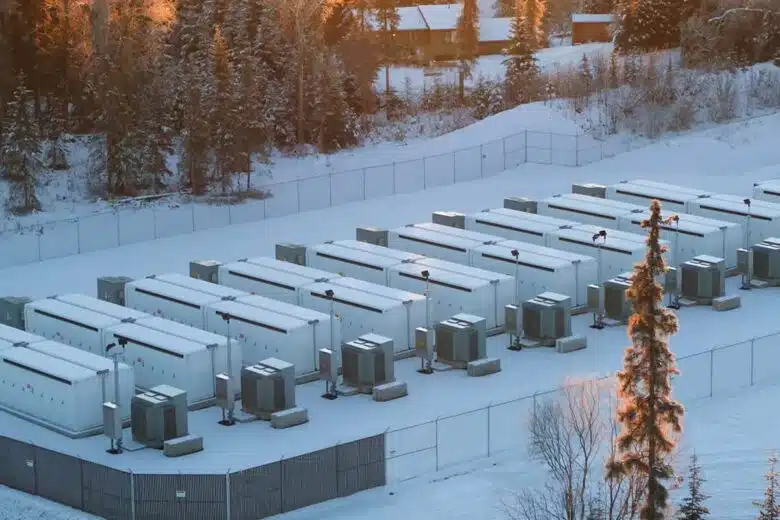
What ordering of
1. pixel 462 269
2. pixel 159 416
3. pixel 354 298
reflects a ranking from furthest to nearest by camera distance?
pixel 462 269
pixel 354 298
pixel 159 416

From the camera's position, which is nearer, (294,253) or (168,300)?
(168,300)

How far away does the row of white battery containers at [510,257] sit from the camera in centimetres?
4550

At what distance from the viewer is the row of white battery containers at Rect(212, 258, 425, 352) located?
4147 centimetres

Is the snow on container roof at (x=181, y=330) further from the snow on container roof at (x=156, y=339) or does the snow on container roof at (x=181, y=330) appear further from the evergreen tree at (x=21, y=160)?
the evergreen tree at (x=21, y=160)

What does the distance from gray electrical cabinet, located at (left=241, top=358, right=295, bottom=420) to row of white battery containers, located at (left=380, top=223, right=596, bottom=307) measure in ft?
35.4

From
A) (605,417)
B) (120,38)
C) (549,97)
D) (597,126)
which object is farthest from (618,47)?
(605,417)

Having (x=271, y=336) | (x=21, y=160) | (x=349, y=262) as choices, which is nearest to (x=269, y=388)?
(x=271, y=336)

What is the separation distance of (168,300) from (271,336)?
4.80m

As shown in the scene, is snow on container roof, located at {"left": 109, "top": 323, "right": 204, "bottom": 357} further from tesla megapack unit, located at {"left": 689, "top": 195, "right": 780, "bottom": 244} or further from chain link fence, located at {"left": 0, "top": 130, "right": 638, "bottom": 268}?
tesla megapack unit, located at {"left": 689, "top": 195, "right": 780, "bottom": 244}

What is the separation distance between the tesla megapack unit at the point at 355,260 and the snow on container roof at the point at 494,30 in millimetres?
65101

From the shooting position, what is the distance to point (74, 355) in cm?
3762

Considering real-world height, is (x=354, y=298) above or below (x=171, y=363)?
above

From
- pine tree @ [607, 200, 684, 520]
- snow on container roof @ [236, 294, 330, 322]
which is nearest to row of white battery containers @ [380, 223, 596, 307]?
snow on container roof @ [236, 294, 330, 322]

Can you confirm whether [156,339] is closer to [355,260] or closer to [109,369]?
[109,369]
